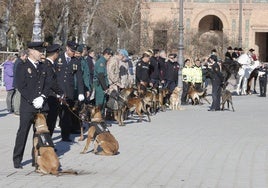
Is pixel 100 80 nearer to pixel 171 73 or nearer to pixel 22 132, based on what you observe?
pixel 22 132

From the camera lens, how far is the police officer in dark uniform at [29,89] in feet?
38.9

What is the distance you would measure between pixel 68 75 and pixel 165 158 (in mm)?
3241

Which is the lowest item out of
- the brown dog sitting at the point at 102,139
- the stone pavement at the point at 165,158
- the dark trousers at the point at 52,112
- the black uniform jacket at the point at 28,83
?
the stone pavement at the point at 165,158

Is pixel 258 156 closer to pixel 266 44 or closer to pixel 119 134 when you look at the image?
pixel 119 134

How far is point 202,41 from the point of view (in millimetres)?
59844

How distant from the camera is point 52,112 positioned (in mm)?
14094

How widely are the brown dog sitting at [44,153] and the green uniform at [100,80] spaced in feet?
21.5

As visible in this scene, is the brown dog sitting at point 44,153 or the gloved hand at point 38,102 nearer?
the brown dog sitting at point 44,153

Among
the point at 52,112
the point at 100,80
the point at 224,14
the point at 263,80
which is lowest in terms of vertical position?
the point at 52,112

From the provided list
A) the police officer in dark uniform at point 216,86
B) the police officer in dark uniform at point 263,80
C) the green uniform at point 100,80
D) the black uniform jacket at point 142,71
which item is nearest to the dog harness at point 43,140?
the green uniform at point 100,80

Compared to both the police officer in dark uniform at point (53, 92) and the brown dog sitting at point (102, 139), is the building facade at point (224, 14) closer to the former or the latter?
the police officer in dark uniform at point (53, 92)

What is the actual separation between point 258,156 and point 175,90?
1054cm

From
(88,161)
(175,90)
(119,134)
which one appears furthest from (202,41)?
(88,161)

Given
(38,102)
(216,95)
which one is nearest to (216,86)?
(216,95)
